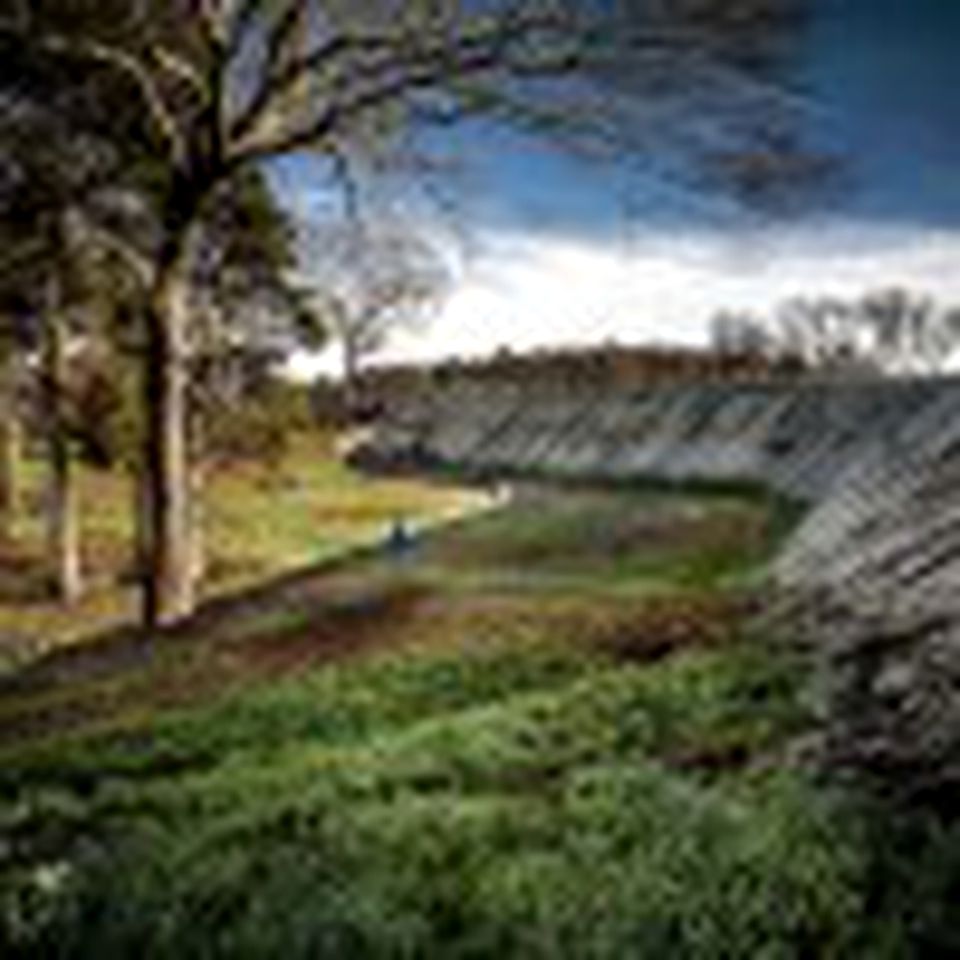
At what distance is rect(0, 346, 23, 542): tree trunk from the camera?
46.2 metres

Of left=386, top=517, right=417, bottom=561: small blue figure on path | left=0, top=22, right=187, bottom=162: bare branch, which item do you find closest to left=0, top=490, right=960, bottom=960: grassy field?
left=0, top=22, right=187, bottom=162: bare branch

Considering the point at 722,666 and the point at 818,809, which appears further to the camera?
the point at 722,666

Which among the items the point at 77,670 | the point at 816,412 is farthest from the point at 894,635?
the point at 816,412

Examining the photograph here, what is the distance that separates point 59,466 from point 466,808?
34083mm

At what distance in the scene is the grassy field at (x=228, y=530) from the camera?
38.2m

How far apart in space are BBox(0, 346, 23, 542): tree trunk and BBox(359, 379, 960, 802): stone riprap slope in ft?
48.9

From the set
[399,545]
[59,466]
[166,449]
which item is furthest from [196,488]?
[166,449]

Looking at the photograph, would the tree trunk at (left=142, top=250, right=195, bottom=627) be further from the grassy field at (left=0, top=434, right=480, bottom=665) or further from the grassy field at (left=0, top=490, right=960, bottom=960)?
the grassy field at (left=0, top=434, right=480, bottom=665)

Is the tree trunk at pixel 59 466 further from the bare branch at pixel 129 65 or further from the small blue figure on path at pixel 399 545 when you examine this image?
the bare branch at pixel 129 65

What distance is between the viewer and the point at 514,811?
335 inches

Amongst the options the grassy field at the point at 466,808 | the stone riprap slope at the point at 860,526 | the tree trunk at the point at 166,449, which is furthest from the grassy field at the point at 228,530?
the grassy field at the point at 466,808

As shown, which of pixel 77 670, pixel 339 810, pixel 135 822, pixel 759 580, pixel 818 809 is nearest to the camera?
pixel 818 809

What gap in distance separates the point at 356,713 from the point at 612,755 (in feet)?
11.4

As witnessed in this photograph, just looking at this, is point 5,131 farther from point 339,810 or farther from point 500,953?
point 500,953
